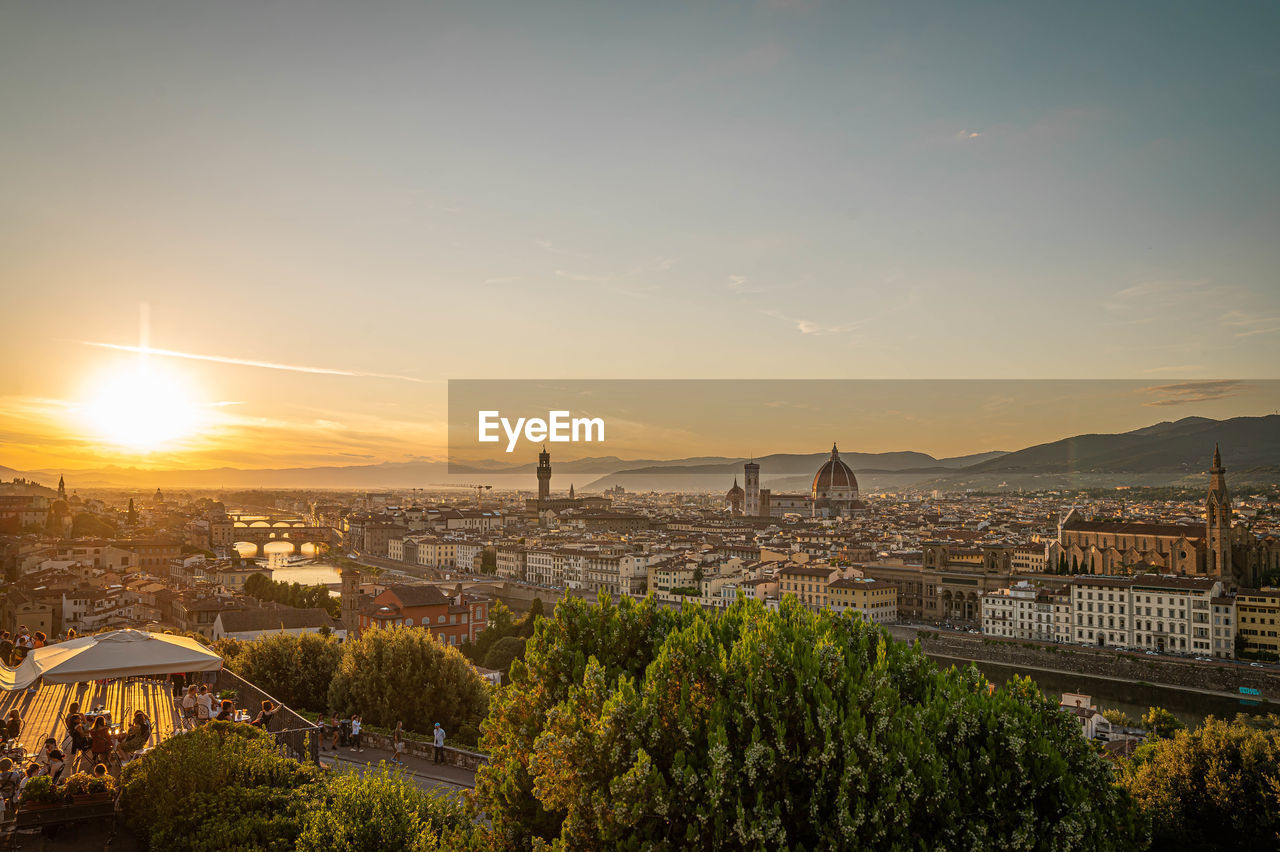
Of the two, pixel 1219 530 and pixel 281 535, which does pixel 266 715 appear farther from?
pixel 281 535

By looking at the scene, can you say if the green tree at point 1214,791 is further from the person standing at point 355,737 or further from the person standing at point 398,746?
the person standing at point 355,737

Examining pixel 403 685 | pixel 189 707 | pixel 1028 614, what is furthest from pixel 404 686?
pixel 1028 614

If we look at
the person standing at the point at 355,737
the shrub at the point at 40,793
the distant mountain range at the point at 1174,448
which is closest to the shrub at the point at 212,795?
the shrub at the point at 40,793

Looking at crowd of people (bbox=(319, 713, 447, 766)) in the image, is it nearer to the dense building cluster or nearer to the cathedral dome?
the dense building cluster

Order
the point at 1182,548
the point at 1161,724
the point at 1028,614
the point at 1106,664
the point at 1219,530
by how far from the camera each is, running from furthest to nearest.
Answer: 1. the point at 1182,548
2. the point at 1219,530
3. the point at 1028,614
4. the point at 1106,664
5. the point at 1161,724

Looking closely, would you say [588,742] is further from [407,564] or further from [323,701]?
[407,564]
